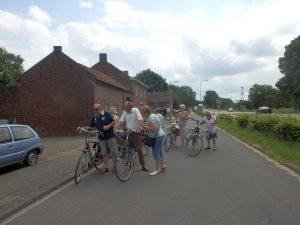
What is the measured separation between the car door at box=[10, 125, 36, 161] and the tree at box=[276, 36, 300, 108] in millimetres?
53533

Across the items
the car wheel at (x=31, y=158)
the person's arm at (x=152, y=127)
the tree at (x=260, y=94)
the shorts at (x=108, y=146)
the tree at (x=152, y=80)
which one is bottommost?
the car wheel at (x=31, y=158)

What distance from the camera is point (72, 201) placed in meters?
8.38

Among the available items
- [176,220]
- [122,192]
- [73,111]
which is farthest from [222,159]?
[73,111]

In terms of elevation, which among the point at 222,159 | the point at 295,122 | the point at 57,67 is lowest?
the point at 222,159

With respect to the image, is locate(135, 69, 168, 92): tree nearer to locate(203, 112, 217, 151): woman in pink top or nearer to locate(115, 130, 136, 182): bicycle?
locate(203, 112, 217, 151): woman in pink top

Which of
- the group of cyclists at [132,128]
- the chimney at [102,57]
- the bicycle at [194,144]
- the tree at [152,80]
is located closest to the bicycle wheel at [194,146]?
the bicycle at [194,144]

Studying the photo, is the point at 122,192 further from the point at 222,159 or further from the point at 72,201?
the point at 222,159

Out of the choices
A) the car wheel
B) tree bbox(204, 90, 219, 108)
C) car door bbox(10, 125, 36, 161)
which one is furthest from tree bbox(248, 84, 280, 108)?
car door bbox(10, 125, 36, 161)

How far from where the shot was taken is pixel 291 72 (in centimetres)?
6575

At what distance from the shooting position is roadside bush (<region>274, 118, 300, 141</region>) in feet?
54.5

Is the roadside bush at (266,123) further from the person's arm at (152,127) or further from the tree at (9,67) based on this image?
the tree at (9,67)

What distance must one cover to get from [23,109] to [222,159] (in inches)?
976

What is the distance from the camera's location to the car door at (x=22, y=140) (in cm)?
1377

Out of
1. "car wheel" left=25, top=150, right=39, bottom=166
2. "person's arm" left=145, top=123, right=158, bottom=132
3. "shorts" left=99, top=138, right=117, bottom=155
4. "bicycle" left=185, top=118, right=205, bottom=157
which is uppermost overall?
"person's arm" left=145, top=123, right=158, bottom=132
